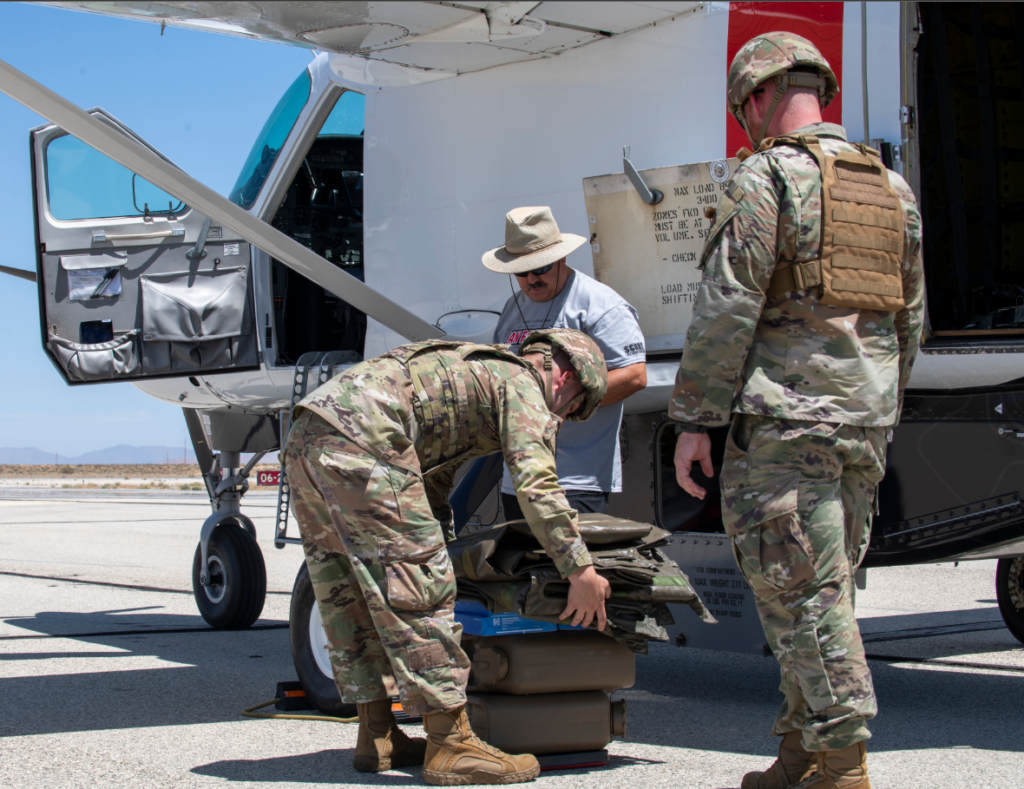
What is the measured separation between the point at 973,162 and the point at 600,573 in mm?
3491

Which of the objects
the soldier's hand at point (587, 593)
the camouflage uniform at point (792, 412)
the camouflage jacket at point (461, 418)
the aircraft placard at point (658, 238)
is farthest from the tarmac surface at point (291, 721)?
the aircraft placard at point (658, 238)

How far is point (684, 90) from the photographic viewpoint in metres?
4.21

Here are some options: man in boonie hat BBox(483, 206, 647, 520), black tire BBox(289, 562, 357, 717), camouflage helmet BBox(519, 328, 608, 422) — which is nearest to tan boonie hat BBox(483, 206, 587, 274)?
man in boonie hat BBox(483, 206, 647, 520)

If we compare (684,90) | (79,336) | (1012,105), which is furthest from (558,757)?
(1012,105)

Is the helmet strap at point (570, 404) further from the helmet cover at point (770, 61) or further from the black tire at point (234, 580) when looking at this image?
the black tire at point (234, 580)

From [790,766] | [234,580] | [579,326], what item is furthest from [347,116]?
[790,766]

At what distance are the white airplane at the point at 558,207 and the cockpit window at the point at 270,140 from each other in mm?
21

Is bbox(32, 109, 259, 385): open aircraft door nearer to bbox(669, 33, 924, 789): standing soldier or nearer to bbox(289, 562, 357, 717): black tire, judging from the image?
bbox(289, 562, 357, 717): black tire

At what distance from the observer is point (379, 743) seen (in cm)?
335

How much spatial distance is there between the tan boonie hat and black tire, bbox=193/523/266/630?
12.2ft

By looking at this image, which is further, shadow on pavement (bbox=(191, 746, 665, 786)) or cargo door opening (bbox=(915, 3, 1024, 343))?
cargo door opening (bbox=(915, 3, 1024, 343))

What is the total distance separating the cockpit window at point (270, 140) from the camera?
611 cm

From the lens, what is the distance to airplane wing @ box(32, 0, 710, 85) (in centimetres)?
428

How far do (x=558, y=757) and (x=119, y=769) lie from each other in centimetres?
140
